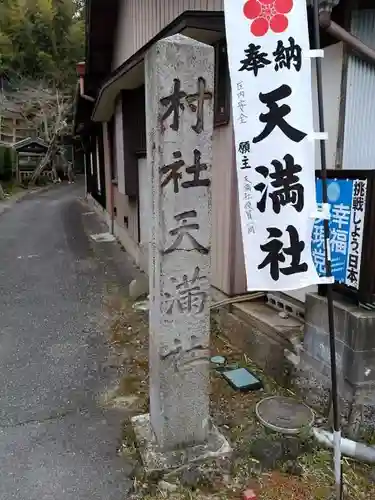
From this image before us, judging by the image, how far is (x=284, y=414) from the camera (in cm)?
405

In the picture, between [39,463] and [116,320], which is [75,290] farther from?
[39,463]

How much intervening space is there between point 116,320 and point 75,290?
1.93 metres

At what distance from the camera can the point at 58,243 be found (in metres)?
13.0

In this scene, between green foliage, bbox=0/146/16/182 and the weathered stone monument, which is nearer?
the weathered stone monument

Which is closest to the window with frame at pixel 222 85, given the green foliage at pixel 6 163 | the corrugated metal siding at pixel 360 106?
the corrugated metal siding at pixel 360 106

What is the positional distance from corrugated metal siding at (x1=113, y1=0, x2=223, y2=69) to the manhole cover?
4.85 m

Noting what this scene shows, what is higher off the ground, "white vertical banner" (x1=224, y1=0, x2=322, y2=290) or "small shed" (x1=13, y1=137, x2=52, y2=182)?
"small shed" (x1=13, y1=137, x2=52, y2=182)

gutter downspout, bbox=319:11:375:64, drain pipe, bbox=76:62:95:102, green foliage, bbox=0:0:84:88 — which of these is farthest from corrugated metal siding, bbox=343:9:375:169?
green foliage, bbox=0:0:84:88

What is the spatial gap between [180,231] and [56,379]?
3.00m

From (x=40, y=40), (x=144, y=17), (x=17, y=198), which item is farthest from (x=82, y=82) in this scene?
(x=40, y=40)

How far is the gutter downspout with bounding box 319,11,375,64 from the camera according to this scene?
3787mm

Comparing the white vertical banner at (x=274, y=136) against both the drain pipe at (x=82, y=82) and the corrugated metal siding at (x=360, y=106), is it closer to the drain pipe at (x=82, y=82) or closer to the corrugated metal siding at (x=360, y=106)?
the corrugated metal siding at (x=360, y=106)

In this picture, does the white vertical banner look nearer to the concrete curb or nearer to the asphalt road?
the asphalt road

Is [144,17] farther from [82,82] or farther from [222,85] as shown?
[82,82]
